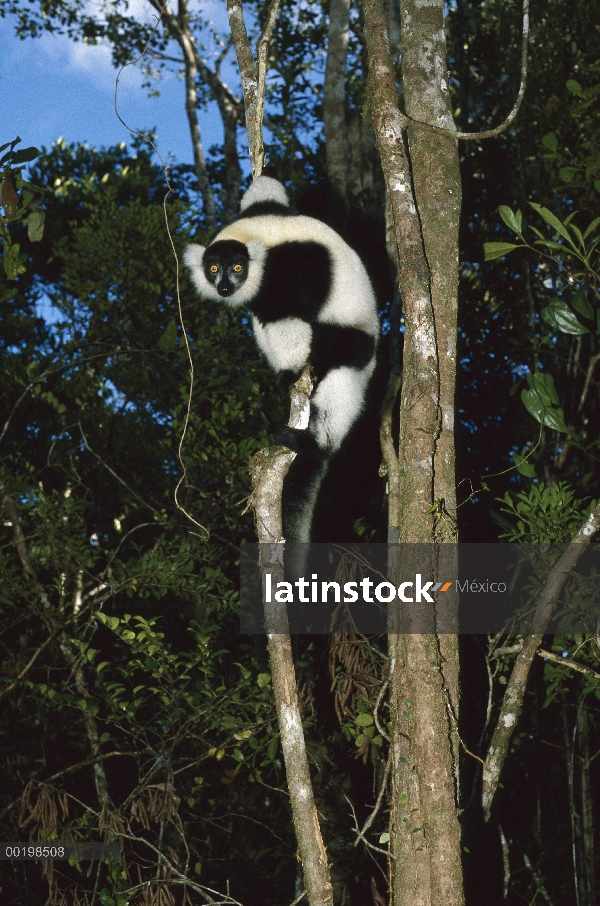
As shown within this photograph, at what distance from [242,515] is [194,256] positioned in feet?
5.10

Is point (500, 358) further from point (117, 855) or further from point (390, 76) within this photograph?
point (117, 855)

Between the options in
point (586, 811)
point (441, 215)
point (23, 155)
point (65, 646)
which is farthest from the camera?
point (586, 811)

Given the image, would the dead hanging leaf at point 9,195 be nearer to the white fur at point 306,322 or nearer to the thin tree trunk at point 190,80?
the white fur at point 306,322

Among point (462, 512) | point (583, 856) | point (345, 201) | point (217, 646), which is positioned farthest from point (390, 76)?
point (583, 856)

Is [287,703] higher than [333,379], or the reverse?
[333,379]

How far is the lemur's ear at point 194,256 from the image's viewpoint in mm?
4371

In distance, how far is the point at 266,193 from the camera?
164 inches

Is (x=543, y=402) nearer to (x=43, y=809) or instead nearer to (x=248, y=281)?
(x=248, y=281)

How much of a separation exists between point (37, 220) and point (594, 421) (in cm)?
423

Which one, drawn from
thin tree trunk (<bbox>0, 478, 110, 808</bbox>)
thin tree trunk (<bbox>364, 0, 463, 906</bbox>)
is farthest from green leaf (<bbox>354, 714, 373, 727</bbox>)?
thin tree trunk (<bbox>0, 478, 110, 808</bbox>)

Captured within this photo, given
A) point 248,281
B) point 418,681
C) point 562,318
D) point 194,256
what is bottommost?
point 418,681

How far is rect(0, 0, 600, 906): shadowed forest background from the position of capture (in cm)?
386

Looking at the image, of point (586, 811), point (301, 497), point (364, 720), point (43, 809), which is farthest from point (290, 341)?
point (586, 811)

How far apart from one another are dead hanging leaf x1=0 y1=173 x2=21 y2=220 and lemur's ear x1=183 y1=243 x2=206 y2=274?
5.47 feet
